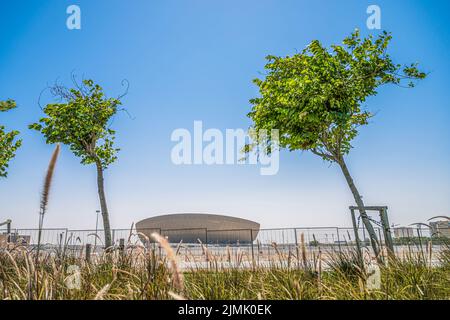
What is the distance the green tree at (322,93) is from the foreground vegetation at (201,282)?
572cm

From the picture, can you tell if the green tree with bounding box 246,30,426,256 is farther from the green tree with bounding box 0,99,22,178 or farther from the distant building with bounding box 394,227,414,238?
the green tree with bounding box 0,99,22,178

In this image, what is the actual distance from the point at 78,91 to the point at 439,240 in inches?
534

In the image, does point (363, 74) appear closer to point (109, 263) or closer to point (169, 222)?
point (109, 263)

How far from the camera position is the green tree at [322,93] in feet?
31.2

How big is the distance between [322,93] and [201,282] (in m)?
7.63

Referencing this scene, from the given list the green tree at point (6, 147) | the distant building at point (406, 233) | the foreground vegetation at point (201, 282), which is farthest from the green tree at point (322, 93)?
the green tree at point (6, 147)

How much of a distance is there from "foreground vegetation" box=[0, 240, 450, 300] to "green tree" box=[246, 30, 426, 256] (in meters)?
5.72

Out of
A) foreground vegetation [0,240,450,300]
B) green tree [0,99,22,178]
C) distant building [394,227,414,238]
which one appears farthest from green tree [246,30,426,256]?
green tree [0,99,22,178]

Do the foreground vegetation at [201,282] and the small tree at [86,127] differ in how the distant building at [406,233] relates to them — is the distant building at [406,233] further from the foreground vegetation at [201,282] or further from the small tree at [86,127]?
the small tree at [86,127]

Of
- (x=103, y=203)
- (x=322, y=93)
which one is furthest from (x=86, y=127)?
(x=322, y=93)

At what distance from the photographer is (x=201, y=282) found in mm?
3488
